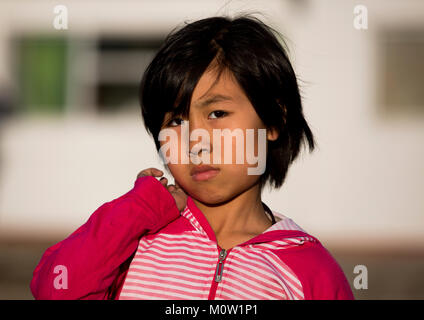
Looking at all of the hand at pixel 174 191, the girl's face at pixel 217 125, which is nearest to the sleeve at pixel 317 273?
the girl's face at pixel 217 125

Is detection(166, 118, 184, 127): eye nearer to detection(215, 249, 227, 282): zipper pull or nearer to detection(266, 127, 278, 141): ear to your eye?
detection(266, 127, 278, 141): ear

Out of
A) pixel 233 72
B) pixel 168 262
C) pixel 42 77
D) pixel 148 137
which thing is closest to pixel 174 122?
pixel 233 72

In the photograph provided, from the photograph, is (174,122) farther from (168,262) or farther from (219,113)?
(168,262)

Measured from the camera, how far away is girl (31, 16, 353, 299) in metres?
1.74

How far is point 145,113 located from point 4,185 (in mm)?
7423

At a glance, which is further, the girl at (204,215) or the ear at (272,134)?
the ear at (272,134)

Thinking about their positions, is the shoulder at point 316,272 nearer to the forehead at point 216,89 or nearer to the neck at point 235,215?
the neck at point 235,215

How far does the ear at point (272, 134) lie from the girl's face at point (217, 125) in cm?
13

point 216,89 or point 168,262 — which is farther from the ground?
point 216,89

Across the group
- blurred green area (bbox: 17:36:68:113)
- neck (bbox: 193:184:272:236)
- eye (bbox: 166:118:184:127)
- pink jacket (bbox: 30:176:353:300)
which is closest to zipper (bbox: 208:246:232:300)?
pink jacket (bbox: 30:176:353:300)

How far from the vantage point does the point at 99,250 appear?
1721mm

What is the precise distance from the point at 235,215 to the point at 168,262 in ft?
1.10

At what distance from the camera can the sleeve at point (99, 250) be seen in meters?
1.71

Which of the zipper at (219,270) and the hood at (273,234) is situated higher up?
the hood at (273,234)
